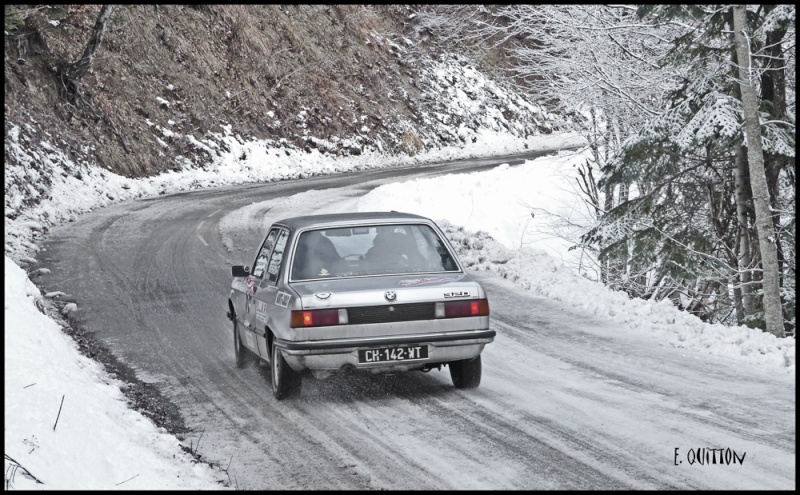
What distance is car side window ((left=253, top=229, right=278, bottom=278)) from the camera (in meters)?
8.62

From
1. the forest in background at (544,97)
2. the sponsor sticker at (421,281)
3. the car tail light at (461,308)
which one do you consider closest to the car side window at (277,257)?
the sponsor sticker at (421,281)

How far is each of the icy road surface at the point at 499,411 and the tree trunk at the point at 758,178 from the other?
2408mm

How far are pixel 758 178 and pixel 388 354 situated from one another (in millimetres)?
6195

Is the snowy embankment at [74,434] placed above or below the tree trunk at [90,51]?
below

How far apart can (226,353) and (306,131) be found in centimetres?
2730

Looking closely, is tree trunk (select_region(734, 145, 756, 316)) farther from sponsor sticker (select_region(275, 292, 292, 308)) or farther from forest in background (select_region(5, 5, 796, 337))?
sponsor sticker (select_region(275, 292, 292, 308))

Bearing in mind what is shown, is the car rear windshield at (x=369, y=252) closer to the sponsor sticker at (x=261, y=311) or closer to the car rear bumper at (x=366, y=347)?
the sponsor sticker at (x=261, y=311)

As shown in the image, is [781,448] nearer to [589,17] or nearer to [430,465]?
[430,465]

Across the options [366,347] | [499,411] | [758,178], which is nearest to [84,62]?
[758,178]

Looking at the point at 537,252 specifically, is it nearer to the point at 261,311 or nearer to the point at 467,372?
the point at 467,372

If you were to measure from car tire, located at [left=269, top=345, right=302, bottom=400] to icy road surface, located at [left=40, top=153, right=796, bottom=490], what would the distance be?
0.29ft

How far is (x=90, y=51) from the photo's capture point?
85.7 ft

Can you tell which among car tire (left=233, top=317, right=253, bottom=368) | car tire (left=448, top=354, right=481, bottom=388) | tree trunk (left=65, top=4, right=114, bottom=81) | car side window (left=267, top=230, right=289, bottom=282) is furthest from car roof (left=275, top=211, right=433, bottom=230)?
tree trunk (left=65, top=4, right=114, bottom=81)

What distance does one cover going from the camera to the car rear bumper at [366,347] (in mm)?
6980
